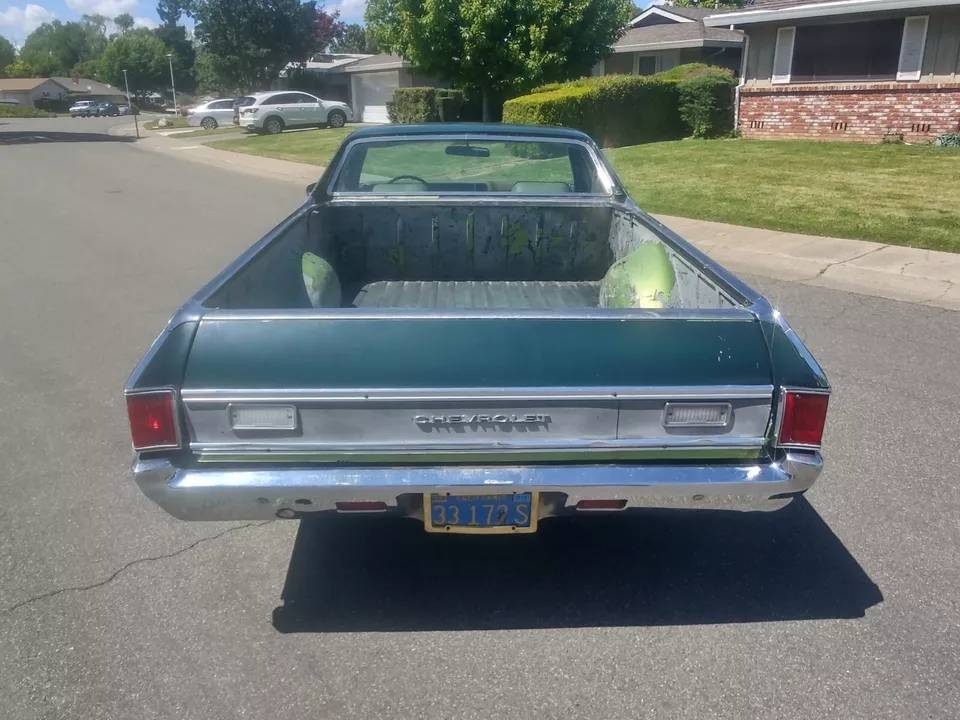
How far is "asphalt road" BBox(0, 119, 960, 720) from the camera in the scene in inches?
112

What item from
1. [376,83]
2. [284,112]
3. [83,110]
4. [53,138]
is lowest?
[53,138]

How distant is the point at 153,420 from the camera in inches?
111

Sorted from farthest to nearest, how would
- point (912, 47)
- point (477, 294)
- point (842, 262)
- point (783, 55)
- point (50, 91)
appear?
point (50, 91)
point (783, 55)
point (912, 47)
point (842, 262)
point (477, 294)

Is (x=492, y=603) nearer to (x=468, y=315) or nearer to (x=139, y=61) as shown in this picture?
(x=468, y=315)

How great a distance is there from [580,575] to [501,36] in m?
21.5

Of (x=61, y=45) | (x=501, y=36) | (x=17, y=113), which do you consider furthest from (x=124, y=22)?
(x=501, y=36)

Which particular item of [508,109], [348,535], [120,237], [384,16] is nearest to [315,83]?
[384,16]

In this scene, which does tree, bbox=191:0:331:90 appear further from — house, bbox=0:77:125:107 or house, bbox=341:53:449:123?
house, bbox=0:77:125:107

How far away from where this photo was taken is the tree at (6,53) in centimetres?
11950

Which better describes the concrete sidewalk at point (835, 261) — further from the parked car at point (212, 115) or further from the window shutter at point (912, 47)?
the parked car at point (212, 115)

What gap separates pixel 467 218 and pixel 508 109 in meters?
15.6

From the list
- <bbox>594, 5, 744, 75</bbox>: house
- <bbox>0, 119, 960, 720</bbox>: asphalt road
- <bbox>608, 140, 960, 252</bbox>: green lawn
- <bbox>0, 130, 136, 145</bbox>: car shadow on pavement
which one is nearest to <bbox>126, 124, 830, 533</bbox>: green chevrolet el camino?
<bbox>0, 119, 960, 720</bbox>: asphalt road

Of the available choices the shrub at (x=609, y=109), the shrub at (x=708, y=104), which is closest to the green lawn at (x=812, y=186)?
the shrub at (x=609, y=109)

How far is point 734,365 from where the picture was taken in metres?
2.82
